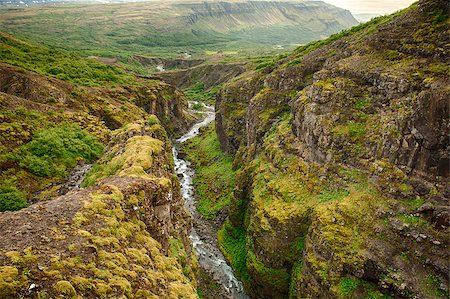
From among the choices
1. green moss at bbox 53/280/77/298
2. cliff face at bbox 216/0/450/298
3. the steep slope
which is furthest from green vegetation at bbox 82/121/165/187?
cliff face at bbox 216/0/450/298

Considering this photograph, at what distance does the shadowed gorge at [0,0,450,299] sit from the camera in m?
16.2

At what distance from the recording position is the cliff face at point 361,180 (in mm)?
31469

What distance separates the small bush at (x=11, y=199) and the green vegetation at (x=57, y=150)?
13.0ft

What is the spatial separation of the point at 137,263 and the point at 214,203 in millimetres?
46774

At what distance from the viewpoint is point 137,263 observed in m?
17.0

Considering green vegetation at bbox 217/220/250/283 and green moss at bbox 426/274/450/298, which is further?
green vegetation at bbox 217/220/250/283

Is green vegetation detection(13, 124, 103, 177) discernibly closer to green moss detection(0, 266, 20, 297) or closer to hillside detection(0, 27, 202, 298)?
hillside detection(0, 27, 202, 298)

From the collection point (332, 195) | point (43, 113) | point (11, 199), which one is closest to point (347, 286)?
point (332, 195)

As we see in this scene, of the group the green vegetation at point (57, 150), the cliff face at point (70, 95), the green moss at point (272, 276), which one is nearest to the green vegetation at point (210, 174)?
the green moss at point (272, 276)

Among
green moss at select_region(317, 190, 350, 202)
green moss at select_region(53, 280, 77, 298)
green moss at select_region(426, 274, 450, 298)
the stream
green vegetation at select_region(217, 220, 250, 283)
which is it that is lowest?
the stream

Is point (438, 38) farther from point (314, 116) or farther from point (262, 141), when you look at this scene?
point (262, 141)

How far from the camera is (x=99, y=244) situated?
1591 cm

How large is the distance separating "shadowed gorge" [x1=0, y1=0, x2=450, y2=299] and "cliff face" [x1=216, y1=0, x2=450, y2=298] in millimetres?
158

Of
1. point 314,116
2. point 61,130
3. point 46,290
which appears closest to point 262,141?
point 314,116
